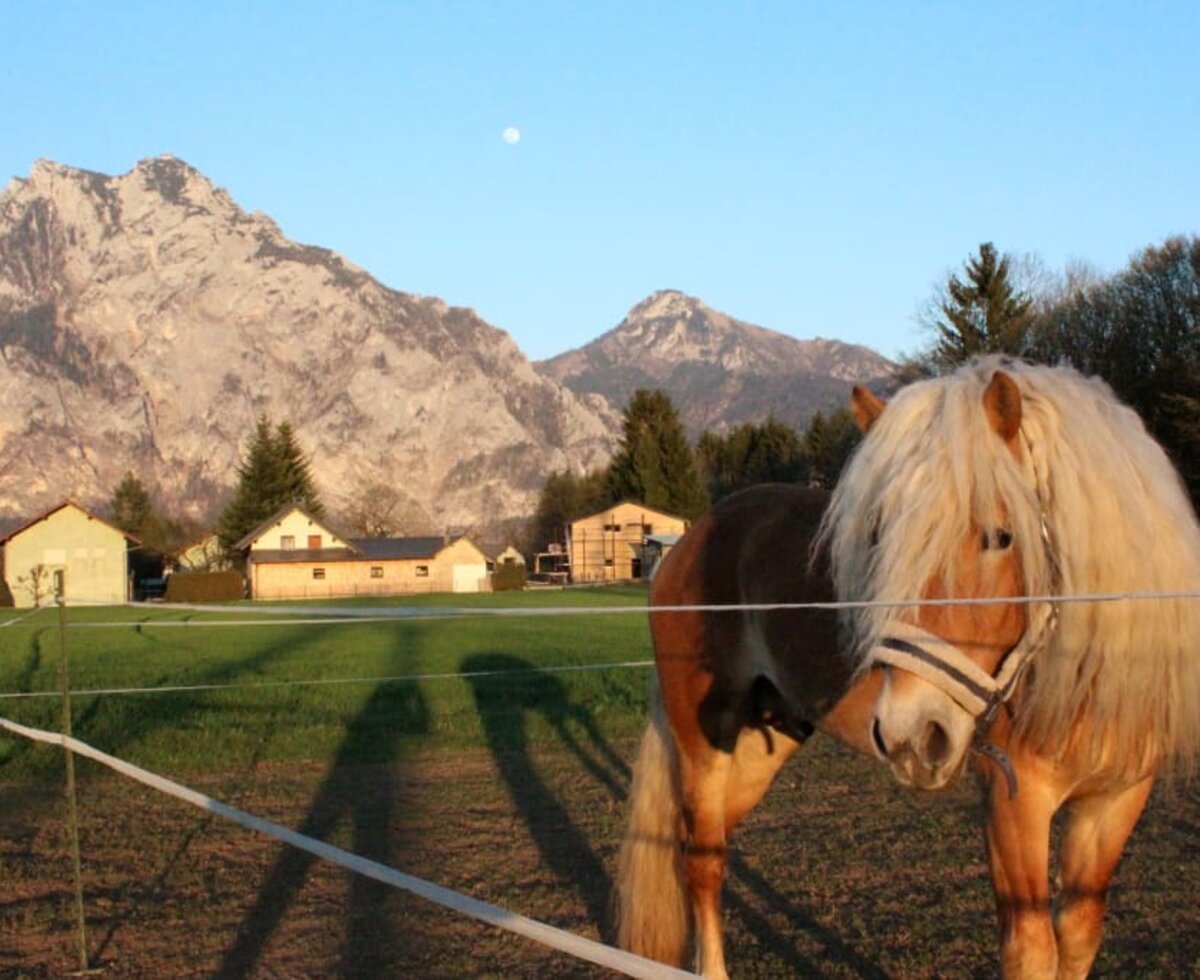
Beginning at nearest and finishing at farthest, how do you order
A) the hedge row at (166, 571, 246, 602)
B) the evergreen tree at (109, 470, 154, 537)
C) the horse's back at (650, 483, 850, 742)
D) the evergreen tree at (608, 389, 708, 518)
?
1. the horse's back at (650, 483, 850, 742)
2. the hedge row at (166, 571, 246, 602)
3. the evergreen tree at (608, 389, 708, 518)
4. the evergreen tree at (109, 470, 154, 537)

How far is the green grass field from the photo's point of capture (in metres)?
11.2

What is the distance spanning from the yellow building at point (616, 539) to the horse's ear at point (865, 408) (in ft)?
224

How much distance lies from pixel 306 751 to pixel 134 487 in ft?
279

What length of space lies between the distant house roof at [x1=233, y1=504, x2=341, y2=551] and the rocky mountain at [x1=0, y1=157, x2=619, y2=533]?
82469mm

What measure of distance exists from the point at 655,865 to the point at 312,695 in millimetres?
11122

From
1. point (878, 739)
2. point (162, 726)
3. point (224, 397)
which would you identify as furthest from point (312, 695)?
point (224, 397)

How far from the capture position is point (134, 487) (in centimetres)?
9050

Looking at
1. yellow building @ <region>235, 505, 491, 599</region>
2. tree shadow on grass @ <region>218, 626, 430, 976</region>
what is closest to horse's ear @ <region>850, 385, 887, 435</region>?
tree shadow on grass @ <region>218, 626, 430, 976</region>

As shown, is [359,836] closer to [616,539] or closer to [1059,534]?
[1059,534]

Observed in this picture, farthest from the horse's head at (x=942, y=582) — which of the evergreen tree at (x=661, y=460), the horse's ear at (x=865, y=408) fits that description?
the evergreen tree at (x=661, y=460)

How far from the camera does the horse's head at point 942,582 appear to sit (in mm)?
2744

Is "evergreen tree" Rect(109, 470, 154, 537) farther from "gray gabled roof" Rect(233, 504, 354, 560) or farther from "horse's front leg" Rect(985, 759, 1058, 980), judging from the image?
"horse's front leg" Rect(985, 759, 1058, 980)

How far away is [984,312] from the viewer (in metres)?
37.5

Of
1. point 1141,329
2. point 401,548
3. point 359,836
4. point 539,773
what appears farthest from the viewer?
point 401,548
